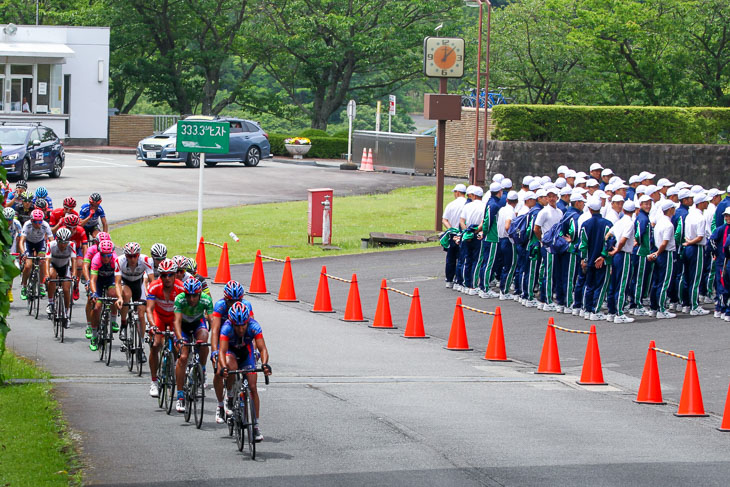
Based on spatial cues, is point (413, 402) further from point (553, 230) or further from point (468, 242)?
point (468, 242)

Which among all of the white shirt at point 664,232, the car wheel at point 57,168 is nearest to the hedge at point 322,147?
the car wheel at point 57,168

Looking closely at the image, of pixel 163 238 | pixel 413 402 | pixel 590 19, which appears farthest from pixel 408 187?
pixel 413 402

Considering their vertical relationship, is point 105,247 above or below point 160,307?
above

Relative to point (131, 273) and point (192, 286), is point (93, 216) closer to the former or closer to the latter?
point (131, 273)

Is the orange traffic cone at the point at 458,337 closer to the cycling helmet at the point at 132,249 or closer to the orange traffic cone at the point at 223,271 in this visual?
the cycling helmet at the point at 132,249

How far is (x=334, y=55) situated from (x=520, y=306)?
126 feet

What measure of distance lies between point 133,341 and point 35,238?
5.19 meters

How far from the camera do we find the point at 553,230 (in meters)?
19.5

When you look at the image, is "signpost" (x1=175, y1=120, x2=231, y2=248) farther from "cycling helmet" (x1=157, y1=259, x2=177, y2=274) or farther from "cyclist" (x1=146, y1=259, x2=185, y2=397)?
"cycling helmet" (x1=157, y1=259, x2=177, y2=274)

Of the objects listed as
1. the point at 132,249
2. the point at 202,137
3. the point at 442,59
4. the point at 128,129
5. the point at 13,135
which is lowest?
the point at 132,249

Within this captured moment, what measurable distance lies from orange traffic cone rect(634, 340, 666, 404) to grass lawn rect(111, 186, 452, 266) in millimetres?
12518

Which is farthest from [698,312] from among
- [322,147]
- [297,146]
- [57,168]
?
[322,147]

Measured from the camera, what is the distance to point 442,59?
28.6 meters

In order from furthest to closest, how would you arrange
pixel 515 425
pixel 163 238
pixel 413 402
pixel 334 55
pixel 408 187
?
pixel 334 55, pixel 408 187, pixel 163 238, pixel 413 402, pixel 515 425
